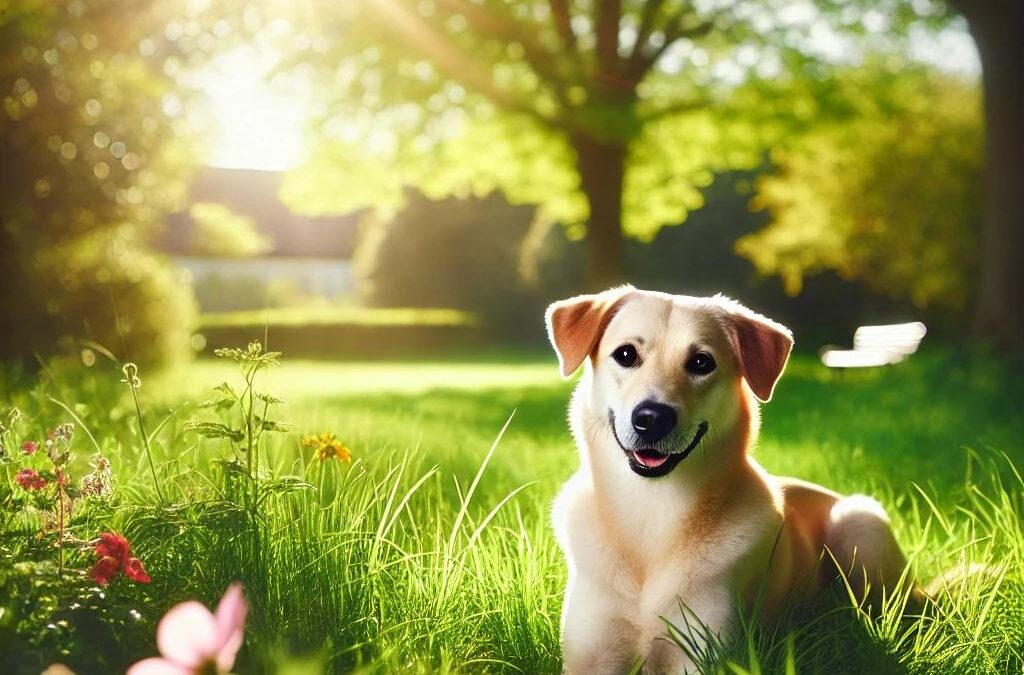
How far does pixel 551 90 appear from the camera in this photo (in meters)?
17.2

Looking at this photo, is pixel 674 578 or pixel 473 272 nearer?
pixel 674 578

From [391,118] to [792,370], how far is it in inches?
338

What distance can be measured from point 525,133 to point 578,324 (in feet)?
53.7

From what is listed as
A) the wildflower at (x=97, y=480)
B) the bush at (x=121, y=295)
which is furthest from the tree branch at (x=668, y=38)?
the wildflower at (x=97, y=480)

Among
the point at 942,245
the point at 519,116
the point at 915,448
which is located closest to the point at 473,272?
the point at 942,245

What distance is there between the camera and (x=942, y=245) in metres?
24.9

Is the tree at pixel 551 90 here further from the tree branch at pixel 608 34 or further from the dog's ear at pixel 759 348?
the dog's ear at pixel 759 348

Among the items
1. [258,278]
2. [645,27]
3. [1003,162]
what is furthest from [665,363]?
[258,278]

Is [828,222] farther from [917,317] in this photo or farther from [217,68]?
[217,68]

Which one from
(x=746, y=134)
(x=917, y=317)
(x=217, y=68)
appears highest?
(x=217, y=68)

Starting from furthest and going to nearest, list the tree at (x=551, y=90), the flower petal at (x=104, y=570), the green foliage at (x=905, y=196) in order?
the green foliage at (x=905, y=196), the tree at (x=551, y=90), the flower petal at (x=104, y=570)

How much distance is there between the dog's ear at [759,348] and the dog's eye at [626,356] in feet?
1.11

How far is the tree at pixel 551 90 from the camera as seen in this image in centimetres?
1656

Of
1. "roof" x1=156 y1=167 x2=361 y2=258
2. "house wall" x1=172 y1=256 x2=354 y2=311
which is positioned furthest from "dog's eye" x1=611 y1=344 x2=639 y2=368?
"roof" x1=156 y1=167 x2=361 y2=258
